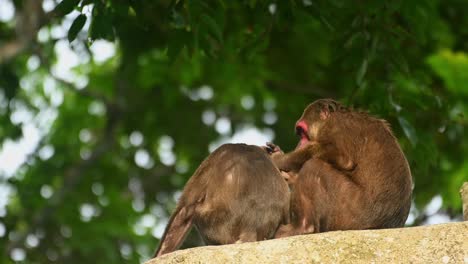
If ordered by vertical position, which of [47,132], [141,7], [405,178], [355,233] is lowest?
[47,132]

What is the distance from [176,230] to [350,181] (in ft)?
4.25

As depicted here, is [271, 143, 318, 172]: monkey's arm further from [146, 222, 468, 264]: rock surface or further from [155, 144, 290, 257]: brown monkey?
[146, 222, 468, 264]: rock surface

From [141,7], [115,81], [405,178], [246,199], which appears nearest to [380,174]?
[405,178]

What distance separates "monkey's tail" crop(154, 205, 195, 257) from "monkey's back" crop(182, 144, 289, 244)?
2.2 inches

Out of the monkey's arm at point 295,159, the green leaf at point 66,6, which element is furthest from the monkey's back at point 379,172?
the green leaf at point 66,6

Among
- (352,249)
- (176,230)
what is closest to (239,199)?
(176,230)

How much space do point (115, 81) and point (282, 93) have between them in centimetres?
339

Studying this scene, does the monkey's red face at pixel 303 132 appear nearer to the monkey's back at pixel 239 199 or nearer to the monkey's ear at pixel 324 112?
the monkey's ear at pixel 324 112

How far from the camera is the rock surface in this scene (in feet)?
17.5

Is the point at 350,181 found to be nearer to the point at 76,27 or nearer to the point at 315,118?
the point at 315,118

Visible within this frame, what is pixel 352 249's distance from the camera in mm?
5414

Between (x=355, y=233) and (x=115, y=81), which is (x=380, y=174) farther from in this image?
(x=115, y=81)

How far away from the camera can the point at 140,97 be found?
50.0 feet

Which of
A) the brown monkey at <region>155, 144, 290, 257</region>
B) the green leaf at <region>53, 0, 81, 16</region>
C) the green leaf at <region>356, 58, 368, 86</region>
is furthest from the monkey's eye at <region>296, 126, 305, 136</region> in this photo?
the green leaf at <region>53, 0, 81, 16</region>
